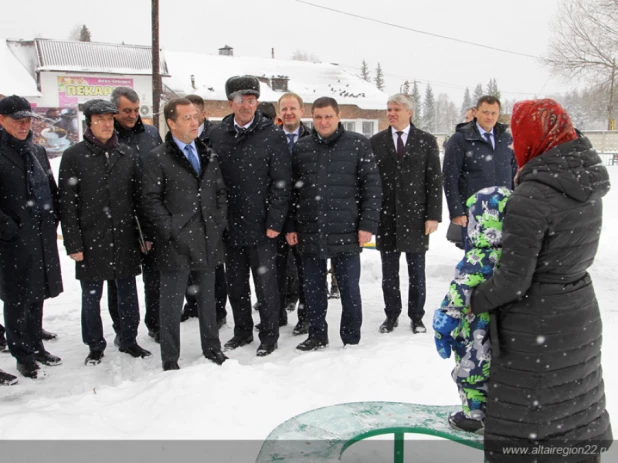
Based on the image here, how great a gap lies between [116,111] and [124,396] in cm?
240

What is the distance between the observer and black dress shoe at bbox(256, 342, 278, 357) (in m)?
5.13

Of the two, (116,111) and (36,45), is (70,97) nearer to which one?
(36,45)

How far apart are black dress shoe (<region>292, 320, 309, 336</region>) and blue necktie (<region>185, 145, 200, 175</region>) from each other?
81.0 inches

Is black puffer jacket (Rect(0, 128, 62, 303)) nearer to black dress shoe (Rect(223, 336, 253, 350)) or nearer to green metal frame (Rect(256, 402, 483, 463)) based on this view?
black dress shoe (Rect(223, 336, 253, 350))

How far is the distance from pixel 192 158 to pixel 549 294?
3153 millimetres

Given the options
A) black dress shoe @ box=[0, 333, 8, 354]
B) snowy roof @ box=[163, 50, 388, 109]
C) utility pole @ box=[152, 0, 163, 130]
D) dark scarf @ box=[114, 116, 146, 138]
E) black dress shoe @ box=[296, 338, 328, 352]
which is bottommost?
black dress shoe @ box=[0, 333, 8, 354]

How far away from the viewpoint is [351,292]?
202 inches

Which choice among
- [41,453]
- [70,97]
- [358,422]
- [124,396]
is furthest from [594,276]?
[70,97]

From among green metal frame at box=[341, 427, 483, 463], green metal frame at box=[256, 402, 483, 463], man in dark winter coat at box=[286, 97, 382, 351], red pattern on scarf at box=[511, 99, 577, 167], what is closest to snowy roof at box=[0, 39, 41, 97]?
man in dark winter coat at box=[286, 97, 382, 351]

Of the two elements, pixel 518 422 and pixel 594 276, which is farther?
pixel 594 276

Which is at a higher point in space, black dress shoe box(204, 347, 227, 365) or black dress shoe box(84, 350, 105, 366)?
black dress shoe box(204, 347, 227, 365)

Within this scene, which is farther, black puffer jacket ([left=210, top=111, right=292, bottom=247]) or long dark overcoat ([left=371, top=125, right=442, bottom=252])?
long dark overcoat ([left=371, top=125, right=442, bottom=252])

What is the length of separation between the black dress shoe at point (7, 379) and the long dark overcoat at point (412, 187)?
11.7 ft

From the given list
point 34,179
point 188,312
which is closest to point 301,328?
point 188,312
